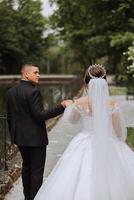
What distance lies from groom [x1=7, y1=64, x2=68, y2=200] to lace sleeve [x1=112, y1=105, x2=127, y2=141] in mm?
668

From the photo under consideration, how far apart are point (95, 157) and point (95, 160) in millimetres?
35

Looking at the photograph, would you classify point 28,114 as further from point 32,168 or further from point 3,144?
point 3,144

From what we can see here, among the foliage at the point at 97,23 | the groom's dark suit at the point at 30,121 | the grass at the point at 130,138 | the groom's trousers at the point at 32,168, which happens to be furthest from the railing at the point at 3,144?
the foliage at the point at 97,23

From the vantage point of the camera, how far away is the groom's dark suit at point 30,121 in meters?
A: 7.12

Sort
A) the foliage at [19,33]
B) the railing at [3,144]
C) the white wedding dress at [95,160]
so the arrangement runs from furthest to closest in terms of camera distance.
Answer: the foliage at [19,33], the railing at [3,144], the white wedding dress at [95,160]

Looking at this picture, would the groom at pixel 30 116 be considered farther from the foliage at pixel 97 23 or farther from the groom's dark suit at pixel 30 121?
the foliage at pixel 97 23

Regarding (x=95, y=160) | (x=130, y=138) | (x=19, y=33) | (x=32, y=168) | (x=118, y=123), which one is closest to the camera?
(x=95, y=160)

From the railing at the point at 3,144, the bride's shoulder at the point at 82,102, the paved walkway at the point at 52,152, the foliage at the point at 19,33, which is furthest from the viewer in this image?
the foliage at the point at 19,33

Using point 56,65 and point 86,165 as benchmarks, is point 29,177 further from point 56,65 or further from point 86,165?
point 56,65

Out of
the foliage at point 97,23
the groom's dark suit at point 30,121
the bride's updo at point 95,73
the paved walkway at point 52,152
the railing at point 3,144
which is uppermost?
the foliage at point 97,23

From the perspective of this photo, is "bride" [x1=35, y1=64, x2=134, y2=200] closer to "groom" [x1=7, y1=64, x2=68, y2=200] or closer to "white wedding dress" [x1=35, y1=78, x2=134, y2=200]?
"white wedding dress" [x1=35, y1=78, x2=134, y2=200]

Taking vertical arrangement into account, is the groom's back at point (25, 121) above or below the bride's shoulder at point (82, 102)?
below

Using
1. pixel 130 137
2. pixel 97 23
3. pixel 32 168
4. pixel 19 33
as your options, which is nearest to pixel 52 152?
pixel 130 137

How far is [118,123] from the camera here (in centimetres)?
670
